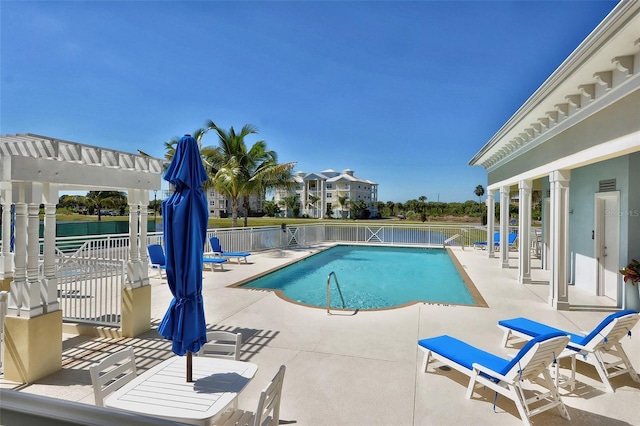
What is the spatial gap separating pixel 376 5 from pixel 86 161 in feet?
31.3

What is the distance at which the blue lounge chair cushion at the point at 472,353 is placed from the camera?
11.9ft

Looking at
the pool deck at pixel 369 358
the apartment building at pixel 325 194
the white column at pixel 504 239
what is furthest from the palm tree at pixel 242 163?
the apartment building at pixel 325 194

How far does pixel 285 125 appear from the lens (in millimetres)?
40719

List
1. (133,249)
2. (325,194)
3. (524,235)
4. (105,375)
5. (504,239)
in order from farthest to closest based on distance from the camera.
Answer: (325,194)
(504,239)
(524,235)
(133,249)
(105,375)

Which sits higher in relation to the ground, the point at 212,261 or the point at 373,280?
the point at 212,261

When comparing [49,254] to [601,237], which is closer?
[49,254]

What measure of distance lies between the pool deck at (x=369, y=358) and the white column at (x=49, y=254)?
92 centimetres

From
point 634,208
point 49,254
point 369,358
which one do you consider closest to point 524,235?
point 634,208

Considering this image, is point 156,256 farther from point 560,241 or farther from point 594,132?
point 594,132

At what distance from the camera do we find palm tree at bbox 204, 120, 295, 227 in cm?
1727

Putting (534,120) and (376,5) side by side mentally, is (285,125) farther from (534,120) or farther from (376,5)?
(534,120)

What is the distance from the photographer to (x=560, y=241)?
7.48 meters

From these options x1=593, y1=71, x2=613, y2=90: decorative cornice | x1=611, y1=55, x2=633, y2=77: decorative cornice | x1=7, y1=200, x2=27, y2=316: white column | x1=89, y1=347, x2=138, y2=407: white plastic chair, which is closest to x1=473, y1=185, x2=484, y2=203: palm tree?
x1=593, y1=71, x2=613, y2=90: decorative cornice

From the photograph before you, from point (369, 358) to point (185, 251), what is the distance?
308 centimetres
